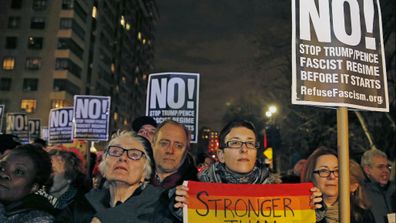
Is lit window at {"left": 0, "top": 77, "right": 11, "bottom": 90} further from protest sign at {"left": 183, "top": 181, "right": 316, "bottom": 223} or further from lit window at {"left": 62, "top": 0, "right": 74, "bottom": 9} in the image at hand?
protest sign at {"left": 183, "top": 181, "right": 316, "bottom": 223}

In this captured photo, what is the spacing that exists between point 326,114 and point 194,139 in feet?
58.5

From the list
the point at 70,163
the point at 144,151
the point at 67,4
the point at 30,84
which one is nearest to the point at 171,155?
the point at 144,151

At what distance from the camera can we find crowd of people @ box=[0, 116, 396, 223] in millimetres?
3018

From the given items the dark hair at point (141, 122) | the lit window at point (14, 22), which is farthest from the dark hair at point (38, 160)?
the lit window at point (14, 22)

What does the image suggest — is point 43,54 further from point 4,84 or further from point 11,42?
point 4,84

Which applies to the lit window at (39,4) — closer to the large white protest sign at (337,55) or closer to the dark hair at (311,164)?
the dark hair at (311,164)

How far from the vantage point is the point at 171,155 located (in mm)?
4145

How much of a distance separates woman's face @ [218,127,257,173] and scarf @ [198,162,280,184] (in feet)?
0.15

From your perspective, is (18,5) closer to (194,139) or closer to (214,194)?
(194,139)

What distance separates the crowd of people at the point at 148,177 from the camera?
9.90 ft

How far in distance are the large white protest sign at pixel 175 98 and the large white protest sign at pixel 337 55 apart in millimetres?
4479

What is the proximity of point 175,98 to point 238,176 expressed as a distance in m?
4.43

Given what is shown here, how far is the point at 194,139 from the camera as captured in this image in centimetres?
788

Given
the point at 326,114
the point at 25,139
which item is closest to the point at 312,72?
the point at 25,139
